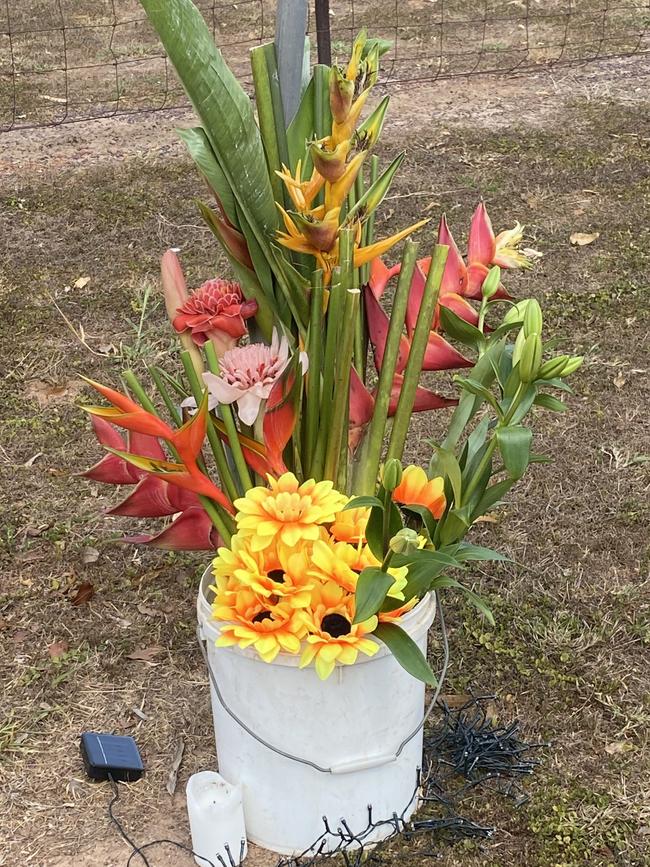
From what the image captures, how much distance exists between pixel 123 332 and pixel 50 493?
893 millimetres

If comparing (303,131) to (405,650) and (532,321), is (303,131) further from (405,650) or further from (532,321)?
(405,650)

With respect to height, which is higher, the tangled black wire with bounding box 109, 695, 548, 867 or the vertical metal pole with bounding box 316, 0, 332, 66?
the vertical metal pole with bounding box 316, 0, 332, 66

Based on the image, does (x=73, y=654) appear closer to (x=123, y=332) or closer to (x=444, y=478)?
(x=444, y=478)

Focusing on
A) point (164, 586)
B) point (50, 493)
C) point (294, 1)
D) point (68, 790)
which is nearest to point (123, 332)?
point (50, 493)

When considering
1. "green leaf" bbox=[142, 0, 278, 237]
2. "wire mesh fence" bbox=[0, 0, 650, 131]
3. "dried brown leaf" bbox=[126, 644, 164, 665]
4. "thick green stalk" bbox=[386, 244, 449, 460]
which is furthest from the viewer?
"wire mesh fence" bbox=[0, 0, 650, 131]

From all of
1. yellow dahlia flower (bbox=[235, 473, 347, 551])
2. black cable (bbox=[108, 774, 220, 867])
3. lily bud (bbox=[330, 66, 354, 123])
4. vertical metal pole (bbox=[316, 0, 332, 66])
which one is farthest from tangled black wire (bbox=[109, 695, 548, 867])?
vertical metal pole (bbox=[316, 0, 332, 66])

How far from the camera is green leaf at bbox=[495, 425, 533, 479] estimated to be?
1382 millimetres

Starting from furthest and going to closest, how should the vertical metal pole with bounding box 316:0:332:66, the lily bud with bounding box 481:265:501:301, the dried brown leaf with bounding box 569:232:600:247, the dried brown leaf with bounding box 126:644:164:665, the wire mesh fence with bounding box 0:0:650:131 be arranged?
the wire mesh fence with bounding box 0:0:650:131 → the vertical metal pole with bounding box 316:0:332:66 → the dried brown leaf with bounding box 569:232:600:247 → the dried brown leaf with bounding box 126:644:164:665 → the lily bud with bounding box 481:265:501:301

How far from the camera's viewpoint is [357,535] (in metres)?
1.57

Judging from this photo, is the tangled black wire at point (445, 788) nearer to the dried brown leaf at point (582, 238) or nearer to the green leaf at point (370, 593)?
the green leaf at point (370, 593)

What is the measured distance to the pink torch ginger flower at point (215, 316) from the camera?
5.18 ft

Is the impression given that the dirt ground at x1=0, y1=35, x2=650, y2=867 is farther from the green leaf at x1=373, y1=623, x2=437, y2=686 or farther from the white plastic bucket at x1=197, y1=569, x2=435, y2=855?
the green leaf at x1=373, y1=623, x2=437, y2=686

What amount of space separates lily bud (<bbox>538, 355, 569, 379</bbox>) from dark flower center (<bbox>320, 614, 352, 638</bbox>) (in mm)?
452

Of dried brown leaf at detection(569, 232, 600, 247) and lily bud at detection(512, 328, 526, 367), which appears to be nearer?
lily bud at detection(512, 328, 526, 367)
